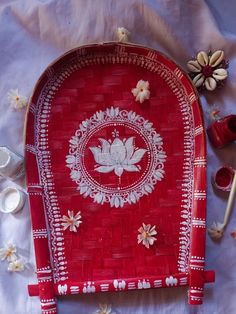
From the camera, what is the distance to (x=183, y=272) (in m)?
0.92

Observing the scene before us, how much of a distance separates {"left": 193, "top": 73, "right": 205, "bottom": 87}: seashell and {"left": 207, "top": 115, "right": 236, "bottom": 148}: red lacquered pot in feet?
0.27

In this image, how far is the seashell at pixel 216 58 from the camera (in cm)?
98

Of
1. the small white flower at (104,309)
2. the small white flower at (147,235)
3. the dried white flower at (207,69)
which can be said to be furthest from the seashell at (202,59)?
the small white flower at (104,309)

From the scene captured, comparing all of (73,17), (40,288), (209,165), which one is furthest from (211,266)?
(73,17)

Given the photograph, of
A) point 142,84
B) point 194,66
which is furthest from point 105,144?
point 194,66

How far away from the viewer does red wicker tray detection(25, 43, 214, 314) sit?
913 mm

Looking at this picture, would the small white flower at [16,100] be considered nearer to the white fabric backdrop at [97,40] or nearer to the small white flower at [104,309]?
the white fabric backdrop at [97,40]

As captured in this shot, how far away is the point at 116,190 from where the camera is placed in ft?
3.08

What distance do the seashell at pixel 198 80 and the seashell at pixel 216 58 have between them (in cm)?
3

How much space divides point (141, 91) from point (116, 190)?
7.6 inches

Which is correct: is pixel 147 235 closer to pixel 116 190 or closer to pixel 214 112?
pixel 116 190

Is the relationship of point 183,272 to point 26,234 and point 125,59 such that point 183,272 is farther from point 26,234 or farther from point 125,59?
point 125,59

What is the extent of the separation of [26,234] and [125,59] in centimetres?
39

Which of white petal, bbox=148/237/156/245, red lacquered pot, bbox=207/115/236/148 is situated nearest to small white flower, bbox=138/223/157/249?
white petal, bbox=148/237/156/245
